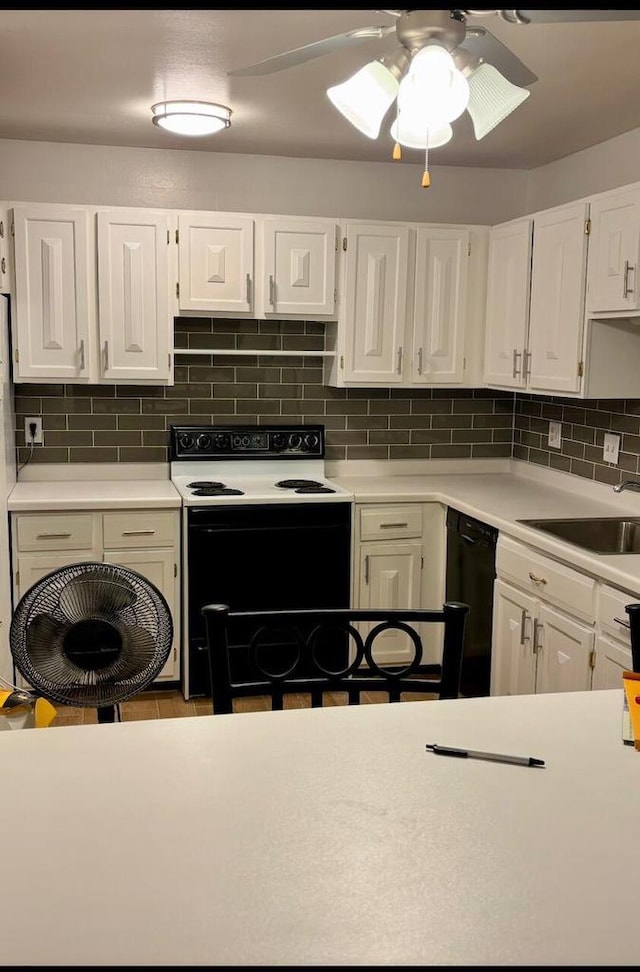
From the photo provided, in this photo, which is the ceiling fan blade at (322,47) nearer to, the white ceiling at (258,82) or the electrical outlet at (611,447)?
the white ceiling at (258,82)

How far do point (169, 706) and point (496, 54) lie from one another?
118 inches

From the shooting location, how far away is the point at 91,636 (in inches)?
67.4

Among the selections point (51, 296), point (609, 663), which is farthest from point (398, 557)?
point (51, 296)

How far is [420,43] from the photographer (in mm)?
1693

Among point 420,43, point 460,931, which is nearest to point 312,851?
point 460,931

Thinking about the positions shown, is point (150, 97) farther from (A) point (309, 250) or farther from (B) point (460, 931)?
(B) point (460, 931)

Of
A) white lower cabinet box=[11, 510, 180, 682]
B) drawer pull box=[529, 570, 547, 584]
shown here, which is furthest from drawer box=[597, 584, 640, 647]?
white lower cabinet box=[11, 510, 180, 682]

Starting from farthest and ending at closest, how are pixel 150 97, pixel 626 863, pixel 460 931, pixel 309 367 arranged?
pixel 309 367, pixel 150 97, pixel 626 863, pixel 460 931

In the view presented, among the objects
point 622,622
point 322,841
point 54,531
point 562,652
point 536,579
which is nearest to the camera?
point 322,841

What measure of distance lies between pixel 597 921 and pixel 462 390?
4.00 m

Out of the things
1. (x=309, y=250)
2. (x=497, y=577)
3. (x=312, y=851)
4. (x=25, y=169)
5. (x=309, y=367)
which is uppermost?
(x=25, y=169)

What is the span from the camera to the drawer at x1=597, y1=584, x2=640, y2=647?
2.71 m

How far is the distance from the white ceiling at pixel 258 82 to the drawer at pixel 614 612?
5.36 ft

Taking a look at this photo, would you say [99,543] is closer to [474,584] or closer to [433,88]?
[474,584]
